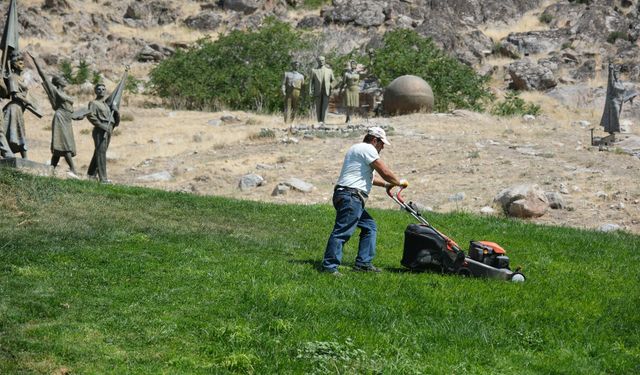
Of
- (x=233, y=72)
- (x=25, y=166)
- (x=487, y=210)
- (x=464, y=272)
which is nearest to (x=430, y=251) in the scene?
(x=464, y=272)

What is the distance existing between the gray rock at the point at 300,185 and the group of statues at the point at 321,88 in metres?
8.94

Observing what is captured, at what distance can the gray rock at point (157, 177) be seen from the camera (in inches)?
831

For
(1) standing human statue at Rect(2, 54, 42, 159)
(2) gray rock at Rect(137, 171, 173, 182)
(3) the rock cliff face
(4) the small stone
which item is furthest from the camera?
(3) the rock cliff face

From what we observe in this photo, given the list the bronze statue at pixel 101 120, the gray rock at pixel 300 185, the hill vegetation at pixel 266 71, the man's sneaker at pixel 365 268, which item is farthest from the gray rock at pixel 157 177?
the hill vegetation at pixel 266 71

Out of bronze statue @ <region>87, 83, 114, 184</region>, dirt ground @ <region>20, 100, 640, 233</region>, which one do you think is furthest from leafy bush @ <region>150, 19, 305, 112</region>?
bronze statue @ <region>87, 83, 114, 184</region>

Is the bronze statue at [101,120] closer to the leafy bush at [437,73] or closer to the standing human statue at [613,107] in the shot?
the standing human statue at [613,107]

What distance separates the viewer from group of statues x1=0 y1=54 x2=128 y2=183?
15016 mm

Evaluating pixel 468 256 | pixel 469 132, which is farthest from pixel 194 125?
pixel 468 256

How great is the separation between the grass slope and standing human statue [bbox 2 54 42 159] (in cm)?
431

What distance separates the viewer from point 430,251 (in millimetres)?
8656

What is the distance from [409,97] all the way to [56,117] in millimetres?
16101

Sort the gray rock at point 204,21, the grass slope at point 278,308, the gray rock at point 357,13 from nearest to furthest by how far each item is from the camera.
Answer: the grass slope at point 278,308, the gray rock at point 357,13, the gray rock at point 204,21

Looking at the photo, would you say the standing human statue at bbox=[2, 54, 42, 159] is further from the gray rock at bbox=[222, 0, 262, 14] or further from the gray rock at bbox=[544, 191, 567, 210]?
the gray rock at bbox=[222, 0, 262, 14]

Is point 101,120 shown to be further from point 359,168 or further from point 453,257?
point 453,257
